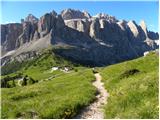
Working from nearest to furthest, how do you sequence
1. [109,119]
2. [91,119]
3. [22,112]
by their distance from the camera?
[109,119], [91,119], [22,112]

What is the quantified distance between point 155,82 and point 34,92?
13095mm

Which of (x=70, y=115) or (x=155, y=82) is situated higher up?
(x=155, y=82)

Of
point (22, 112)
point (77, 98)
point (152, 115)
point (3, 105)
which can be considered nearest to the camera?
point (152, 115)

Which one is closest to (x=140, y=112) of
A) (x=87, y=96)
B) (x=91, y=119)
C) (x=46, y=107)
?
(x=91, y=119)

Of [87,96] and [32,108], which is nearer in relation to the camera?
[32,108]

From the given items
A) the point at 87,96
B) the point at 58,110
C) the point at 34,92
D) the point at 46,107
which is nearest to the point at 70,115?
the point at 58,110

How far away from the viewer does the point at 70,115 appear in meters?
21.7

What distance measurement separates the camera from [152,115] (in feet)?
57.7

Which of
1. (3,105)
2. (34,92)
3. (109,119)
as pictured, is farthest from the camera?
(34,92)

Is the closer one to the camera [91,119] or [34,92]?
[91,119]

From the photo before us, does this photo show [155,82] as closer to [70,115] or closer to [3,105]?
[70,115]

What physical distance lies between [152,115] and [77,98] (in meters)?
9.81

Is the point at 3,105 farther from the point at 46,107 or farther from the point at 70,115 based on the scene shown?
the point at 70,115

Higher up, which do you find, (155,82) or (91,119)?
(155,82)
